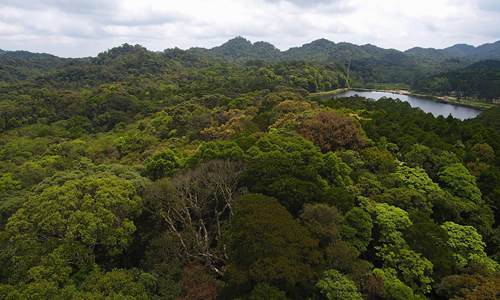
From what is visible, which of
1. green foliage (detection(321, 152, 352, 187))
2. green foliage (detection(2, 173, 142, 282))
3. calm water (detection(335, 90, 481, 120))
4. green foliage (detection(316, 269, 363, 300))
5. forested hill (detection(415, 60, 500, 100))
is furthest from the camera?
forested hill (detection(415, 60, 500, 100))

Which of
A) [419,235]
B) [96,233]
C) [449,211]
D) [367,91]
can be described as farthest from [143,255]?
[367,91]

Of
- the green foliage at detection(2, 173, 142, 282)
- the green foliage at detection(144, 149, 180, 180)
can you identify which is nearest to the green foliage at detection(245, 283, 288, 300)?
the green foliage at detection(2, 173, 142, 282)

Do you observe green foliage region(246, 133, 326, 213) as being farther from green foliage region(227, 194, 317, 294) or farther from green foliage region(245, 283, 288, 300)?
green foliage region(245, 283, 288, 300)

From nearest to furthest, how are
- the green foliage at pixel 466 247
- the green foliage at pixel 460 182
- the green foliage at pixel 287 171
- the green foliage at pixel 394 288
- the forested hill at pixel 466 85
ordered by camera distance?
the green foliage at pixel 394 288, the green foliage at pixel 466 247, the green foliage at pixel 287 171, the green foliage at pixel 460 182, the forested hill at pixel 466 85

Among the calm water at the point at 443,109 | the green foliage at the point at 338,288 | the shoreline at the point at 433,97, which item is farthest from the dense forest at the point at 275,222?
the shoreline at the point at 433,97

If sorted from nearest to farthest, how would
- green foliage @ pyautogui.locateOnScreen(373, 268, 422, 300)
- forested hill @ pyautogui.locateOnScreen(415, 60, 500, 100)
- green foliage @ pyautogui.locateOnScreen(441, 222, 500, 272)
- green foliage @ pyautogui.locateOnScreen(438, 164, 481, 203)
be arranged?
1. green foliage @ pyautogui.locateOnScreen(373, 268, 422, 300)
2. green foliage @ pyautogui.locateOnScreen(441, 222, 500, 272)
3. green foliage @ pyautogui.locateOnScreen(438, 164, 481, 203)
4. forested hill @ pyautogui.locateOnScreen(415, 60, 500, 100)

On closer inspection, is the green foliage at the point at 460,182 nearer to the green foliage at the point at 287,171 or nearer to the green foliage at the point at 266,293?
the green foliage at the point at 287,171

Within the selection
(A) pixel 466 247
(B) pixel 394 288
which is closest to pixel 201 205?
(B) pixel 394 288
